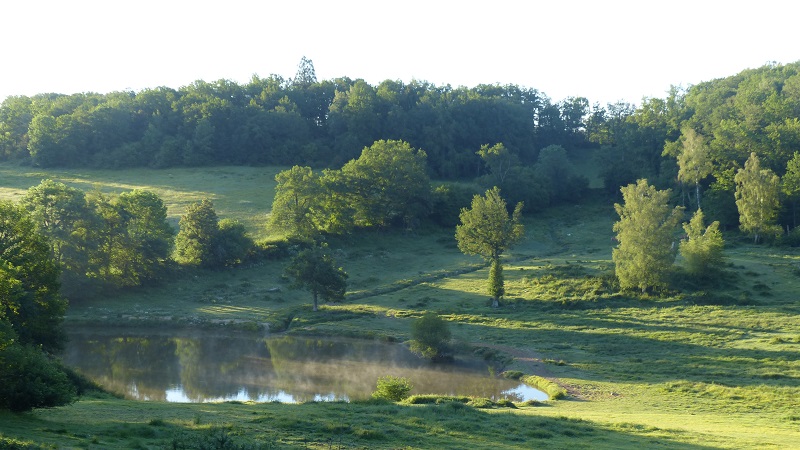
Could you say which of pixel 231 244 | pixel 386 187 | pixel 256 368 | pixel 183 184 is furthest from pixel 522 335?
pixel 183 184

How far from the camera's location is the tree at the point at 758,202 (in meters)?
84.0

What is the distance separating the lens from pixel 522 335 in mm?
54594

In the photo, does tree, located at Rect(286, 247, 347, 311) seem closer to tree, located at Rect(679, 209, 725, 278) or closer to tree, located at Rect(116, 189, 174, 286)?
tree, located at Rect(116, 189, 174, 286)

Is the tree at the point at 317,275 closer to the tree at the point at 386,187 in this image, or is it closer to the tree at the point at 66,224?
the tree at the point at 66,224

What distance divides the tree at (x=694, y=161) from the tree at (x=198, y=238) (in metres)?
60.4

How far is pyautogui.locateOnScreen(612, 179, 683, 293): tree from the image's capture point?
62750mm

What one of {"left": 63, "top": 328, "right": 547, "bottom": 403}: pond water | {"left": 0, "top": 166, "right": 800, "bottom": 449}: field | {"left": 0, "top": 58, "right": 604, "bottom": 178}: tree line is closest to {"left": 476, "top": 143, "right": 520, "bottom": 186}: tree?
{"left": 0, "top": 166, "right": 800, "bottom": 449}: field

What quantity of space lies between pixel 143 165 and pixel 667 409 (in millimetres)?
99722

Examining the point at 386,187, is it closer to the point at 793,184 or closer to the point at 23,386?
the point at 793,184

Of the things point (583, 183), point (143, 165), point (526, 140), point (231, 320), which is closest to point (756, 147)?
point (583, 183)

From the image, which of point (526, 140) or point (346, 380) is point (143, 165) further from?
point (346, 380)

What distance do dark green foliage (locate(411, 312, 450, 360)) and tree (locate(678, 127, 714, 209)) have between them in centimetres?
5947

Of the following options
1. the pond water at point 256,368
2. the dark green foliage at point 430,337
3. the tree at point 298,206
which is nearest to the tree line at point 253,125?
the tree at point 298,206

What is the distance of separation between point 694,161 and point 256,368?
68870mm
